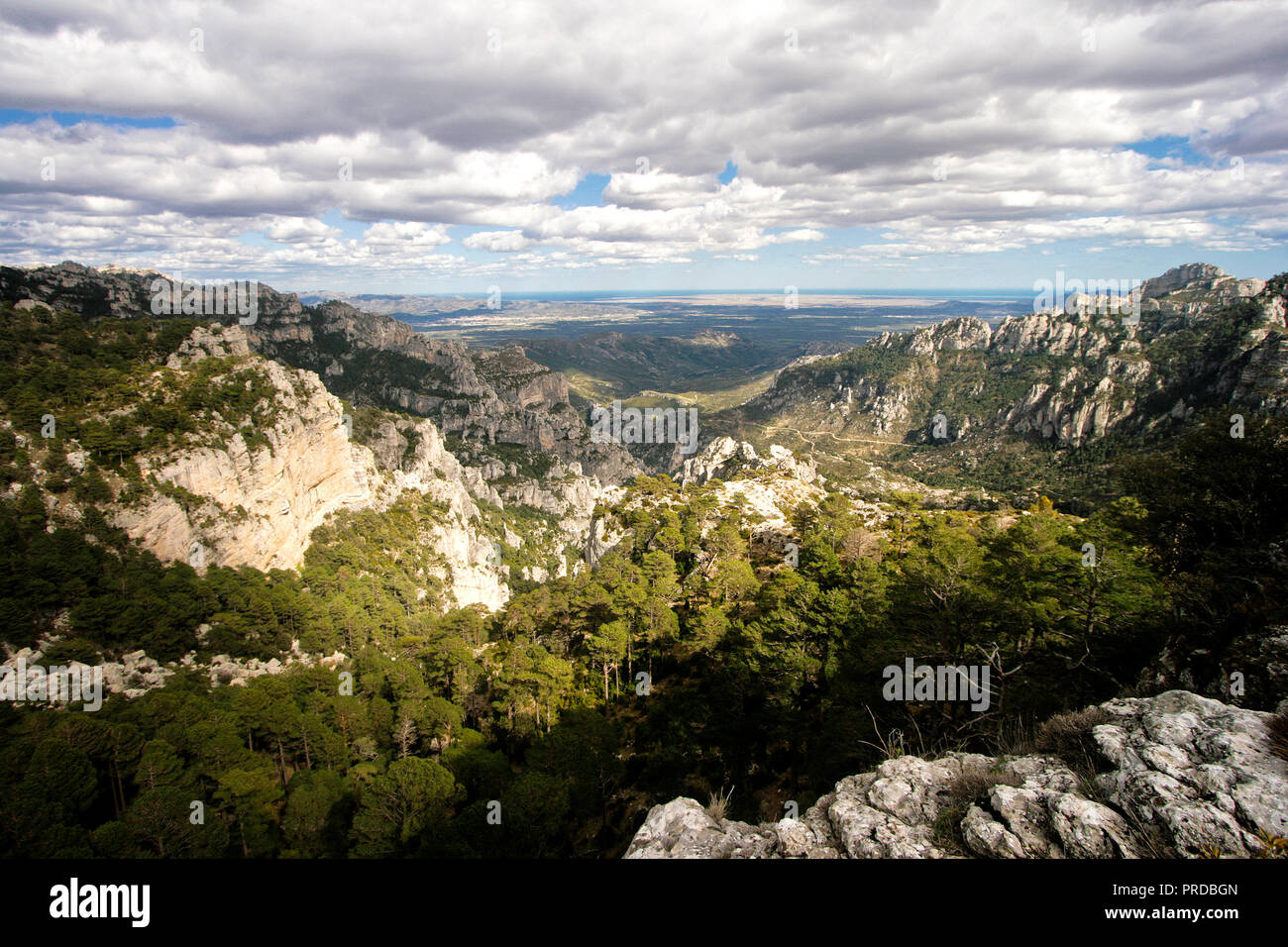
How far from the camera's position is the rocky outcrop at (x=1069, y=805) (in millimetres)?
6805

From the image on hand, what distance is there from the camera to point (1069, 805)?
7.68 m

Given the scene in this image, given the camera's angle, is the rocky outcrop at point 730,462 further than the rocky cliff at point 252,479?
Yes

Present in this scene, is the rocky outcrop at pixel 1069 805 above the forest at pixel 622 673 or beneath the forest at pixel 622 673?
above

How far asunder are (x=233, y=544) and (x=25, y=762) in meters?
48.4

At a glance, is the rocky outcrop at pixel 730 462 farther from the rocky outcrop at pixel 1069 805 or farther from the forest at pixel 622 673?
the rocky outcrop at pixel 1069 805

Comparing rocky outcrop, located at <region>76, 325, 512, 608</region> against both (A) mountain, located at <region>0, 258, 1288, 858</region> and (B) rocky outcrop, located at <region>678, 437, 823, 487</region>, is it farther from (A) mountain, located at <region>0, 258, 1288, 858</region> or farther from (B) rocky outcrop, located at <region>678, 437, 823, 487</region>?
(B) rocky outcrop, located at <region>678, 437, 823, 487</region>

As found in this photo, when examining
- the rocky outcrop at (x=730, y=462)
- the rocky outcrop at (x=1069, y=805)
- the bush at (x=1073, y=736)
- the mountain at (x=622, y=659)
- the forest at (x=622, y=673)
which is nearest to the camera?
the rocky outcrop at (x=1069, y=805)

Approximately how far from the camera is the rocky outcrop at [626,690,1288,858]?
6805mm

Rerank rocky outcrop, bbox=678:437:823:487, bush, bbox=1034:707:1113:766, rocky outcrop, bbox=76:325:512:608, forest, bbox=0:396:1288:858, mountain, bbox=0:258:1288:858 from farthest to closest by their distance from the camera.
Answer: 1. rocky outcrop, bbox=678:437:823:487
2. rocky outcrop, bbox=76:325:512:608
3. forest, bbox=0:396:1288:858
4. mountain, bbox=0:258:1288:858
5. bush, bbox=1034:707:1113:766

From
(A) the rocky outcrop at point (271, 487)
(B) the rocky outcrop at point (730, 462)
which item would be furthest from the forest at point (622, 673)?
(B) the rocky outcrop at point (730, 462)

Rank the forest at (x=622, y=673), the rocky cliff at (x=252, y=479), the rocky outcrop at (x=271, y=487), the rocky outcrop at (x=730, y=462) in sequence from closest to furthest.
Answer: the forest at (x=622, y=673)
the rocky cliff at (x=252, y=479)
the rocky outcrop at (x=271, y=487)
the rocky outcrop at (x=730, y=462)

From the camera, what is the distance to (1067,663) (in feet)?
67.6

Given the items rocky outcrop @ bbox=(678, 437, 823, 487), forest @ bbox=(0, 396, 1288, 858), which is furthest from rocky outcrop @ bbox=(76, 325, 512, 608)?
rocky outcrop @ bbox=(678, 437, 823, 487)

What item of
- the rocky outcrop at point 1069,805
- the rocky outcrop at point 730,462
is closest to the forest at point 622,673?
the rocky outcrop at point 1069,805
